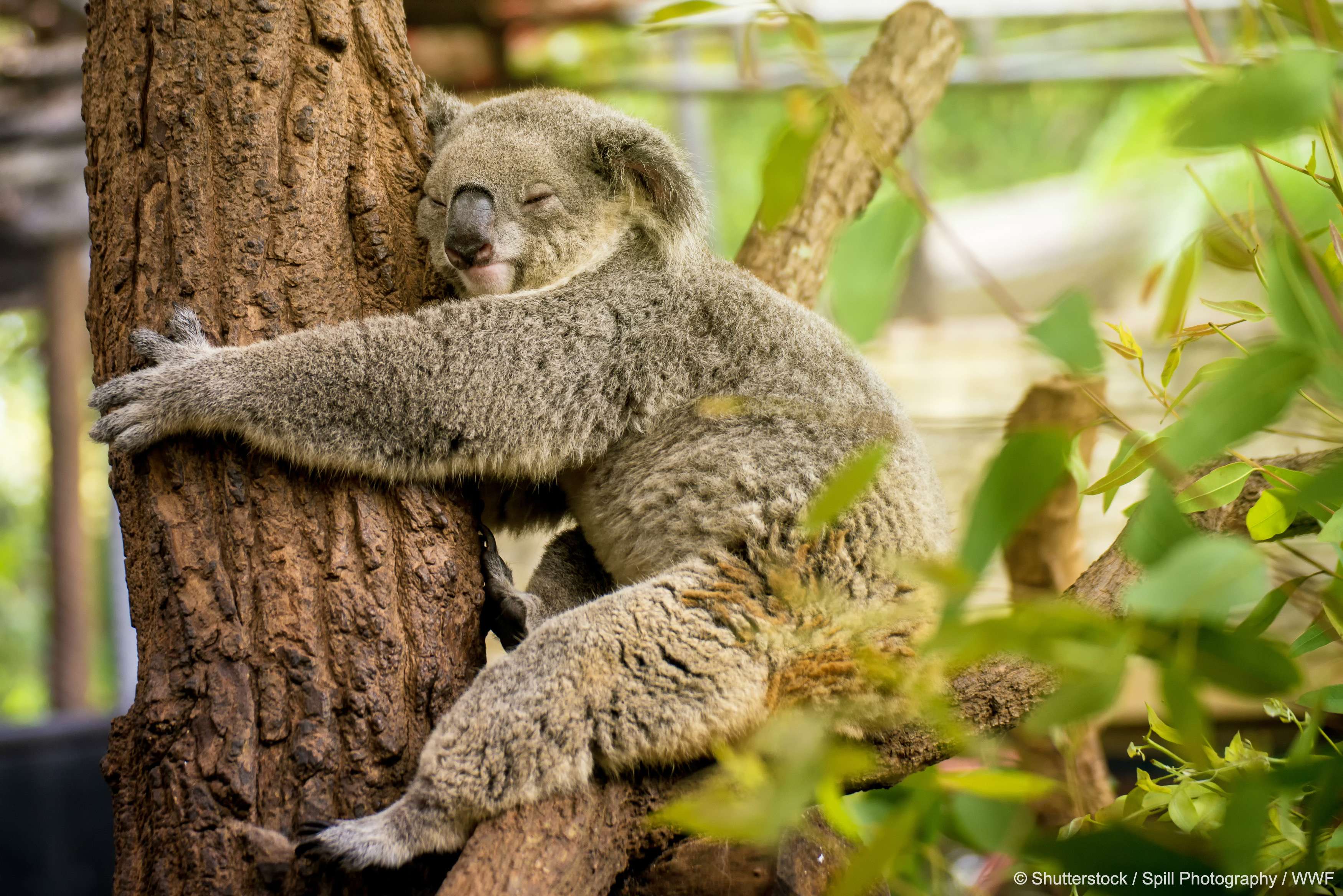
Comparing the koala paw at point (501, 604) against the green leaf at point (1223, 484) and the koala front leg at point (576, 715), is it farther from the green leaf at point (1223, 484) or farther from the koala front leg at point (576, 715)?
the green leaf at point (1223, 484)

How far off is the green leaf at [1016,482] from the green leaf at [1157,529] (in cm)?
17

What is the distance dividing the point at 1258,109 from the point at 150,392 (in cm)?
195

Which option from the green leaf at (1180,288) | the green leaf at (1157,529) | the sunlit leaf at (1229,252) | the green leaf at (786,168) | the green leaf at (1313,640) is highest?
the green leaf at (786,168)

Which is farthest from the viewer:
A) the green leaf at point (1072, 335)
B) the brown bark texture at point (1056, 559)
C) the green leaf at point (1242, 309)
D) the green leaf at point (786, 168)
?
the brown bark texture at point (1056, 559)

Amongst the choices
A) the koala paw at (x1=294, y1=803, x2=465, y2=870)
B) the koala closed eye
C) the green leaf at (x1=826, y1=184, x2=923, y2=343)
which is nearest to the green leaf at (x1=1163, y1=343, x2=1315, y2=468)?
the green leaf at (x1=826, y1=184, x2=923, y2=343)

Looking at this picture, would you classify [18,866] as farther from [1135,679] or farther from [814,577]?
[1135,679]

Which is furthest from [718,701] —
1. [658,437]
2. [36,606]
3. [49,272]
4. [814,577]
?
[36,606]

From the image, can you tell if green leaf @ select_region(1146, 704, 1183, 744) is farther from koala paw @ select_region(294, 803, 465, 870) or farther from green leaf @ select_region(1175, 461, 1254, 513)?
koala paw @ select_region(294, 803, 465, 870)

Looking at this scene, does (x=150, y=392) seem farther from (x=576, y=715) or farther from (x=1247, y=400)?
(x=1247, y=400)

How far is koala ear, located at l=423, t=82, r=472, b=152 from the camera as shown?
2.74 metres

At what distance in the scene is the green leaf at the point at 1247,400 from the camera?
32.7 inches

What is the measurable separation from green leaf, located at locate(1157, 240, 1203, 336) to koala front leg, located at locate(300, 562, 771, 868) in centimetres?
111

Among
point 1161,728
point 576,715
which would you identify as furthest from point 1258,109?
point 576,715

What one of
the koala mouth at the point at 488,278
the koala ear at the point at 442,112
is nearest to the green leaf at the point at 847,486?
the koala mouth at the point at 488,278
